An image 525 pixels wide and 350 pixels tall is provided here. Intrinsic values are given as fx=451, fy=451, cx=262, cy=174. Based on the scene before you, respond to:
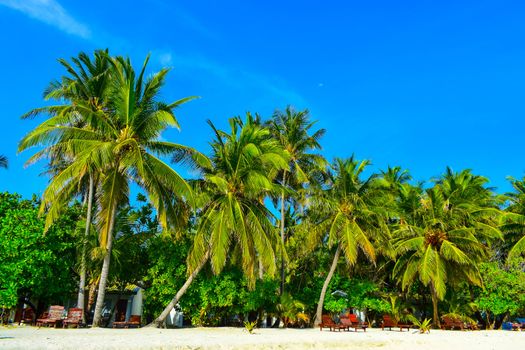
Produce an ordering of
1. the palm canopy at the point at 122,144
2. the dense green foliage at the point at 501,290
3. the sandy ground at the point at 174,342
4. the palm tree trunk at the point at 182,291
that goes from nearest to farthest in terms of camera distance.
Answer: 1. the sandy ground at the point at 174,342
2. the palm canopy at the point at 122,144
3. the palm tree trunk at the point at 182,291
4. the dense green foliage at the point at 501,290

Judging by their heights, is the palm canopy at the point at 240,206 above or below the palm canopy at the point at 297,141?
below

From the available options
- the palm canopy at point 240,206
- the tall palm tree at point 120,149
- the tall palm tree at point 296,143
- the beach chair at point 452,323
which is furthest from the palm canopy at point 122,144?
the beach chair at point 452,323

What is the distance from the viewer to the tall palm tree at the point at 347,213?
23.7 metres

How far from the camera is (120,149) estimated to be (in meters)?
16.9

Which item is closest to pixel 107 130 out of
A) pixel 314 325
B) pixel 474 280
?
pixel 314 325

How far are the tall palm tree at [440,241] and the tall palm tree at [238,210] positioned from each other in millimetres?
9377

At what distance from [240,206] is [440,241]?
1329 cm

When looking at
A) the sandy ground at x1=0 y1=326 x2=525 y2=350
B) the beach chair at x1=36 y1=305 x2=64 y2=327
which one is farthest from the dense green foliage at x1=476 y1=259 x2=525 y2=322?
the beach chair at x1=36 y1=305 x2=64 y2=327

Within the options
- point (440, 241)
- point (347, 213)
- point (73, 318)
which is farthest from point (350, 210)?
point (73, 318)

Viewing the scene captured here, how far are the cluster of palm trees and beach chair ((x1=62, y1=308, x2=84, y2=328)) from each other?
28.3 inches

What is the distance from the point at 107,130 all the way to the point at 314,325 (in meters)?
14.7

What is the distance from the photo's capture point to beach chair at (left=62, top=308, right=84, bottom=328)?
16266 mm

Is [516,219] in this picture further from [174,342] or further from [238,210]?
[174,342]

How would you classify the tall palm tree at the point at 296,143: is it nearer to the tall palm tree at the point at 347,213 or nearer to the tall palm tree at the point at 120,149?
the tall palm tree at the point at 347,213
